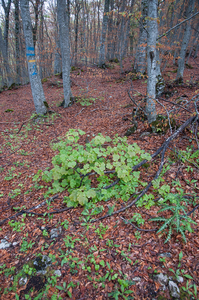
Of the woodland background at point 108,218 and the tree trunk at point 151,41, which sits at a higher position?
the tree trunk at point 151,41

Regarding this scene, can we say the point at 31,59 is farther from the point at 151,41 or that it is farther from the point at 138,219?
the point at 138,219

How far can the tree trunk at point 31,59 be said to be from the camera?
6660mm

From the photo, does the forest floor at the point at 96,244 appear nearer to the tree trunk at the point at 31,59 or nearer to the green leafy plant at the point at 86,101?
the tree trunk at the point at 31,59

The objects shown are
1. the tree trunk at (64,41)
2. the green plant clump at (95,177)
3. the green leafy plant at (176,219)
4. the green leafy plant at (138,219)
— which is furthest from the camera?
the tree trunk at (64,41)

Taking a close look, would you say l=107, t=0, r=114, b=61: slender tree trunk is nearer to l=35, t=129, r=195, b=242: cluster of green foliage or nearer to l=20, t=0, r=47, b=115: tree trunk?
l=20, t=0, r=47, b=115: tree trunk

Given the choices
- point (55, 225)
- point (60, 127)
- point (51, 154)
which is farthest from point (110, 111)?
point (55, 225)

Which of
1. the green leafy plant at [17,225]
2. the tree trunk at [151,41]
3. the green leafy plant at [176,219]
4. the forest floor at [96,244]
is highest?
the tree trunk at [151,41]

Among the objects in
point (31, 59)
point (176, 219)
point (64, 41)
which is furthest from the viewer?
point (64, 41)

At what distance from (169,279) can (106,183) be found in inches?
71.0

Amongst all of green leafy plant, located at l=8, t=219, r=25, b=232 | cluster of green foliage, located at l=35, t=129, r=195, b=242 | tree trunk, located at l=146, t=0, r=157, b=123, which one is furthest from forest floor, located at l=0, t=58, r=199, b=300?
tree trunk, located at l=146, t=0, r=157, b=123

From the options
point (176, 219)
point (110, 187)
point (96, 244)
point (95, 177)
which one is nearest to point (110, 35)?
point (95, 177)

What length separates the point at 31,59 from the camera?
712 centimetres

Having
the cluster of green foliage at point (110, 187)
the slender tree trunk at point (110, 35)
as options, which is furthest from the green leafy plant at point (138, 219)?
the slender tree trunk at point (110, 35)

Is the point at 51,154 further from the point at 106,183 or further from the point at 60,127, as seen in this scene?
the point at 106,183
